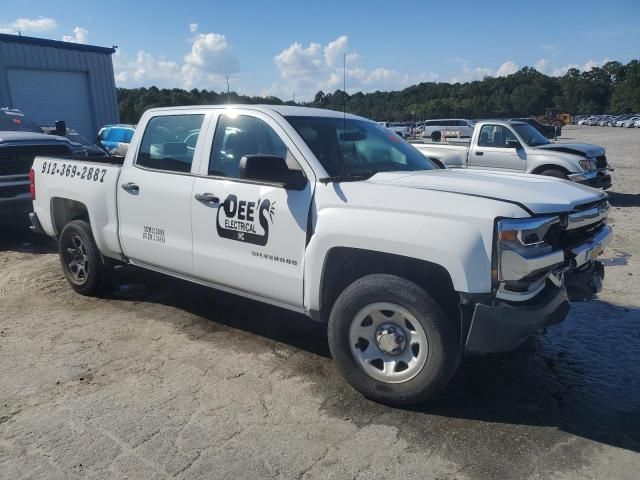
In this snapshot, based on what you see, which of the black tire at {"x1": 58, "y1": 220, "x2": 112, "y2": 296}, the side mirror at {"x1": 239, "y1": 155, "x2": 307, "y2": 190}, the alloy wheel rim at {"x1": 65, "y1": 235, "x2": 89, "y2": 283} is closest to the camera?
the side mirror at {"x1": 239, "y1": 155, "x2": 307, "y2": 190}

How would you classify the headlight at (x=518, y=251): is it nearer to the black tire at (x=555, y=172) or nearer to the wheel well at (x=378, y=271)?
the wheel well at (x=378, y=271)

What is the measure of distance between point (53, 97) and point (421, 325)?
20.6m

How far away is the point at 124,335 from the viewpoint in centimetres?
A: 457

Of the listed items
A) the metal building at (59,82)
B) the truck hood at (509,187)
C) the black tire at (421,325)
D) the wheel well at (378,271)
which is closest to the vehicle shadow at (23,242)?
the wheel well at (378,271)

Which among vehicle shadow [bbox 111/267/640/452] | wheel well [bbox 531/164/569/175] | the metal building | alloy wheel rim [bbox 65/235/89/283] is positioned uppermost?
the metal building

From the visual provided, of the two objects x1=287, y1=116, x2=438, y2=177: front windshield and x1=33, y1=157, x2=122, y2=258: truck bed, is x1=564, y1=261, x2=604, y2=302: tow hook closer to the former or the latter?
x1=287, y1=116, x2=438, y2=177: front windshield

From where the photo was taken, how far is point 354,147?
4.15 meters

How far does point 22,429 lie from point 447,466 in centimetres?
250

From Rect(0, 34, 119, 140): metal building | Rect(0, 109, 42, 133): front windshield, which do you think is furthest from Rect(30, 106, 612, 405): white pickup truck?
Rect(0, 34, 119, 140): metal building

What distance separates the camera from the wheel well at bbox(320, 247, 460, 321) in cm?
329

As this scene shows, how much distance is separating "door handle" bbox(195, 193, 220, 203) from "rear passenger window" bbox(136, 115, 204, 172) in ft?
1.13

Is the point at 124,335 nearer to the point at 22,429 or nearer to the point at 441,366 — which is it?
the point at 22,429

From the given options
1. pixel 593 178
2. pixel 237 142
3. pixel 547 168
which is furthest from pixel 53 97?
pixel 237 142

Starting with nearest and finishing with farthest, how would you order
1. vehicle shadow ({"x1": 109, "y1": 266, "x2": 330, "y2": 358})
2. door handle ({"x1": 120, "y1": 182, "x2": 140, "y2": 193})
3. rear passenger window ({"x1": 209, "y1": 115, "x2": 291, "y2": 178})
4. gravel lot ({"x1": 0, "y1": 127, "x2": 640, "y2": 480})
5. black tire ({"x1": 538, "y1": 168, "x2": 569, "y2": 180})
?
1. gravel lot ({"x1": 0, "y1": 127, "x2": 640, "y2": 480})
2. rear passenger window ({"x1": 209, "y1": 115, "x2": 291, "y2": 178})
3. vehicle shadow ({"x1": 109, "y1": 266, "x2": 330, "y2": 358})
4. door handle ({"x1": 120, "y1": 182, "x2": 140, "y2": 193})
5. black tire ({"x1": 538, "y1": 168, "x2": 569, "y2": 180})
